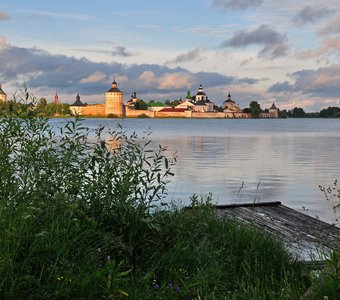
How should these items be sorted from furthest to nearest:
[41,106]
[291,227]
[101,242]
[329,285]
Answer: [291,227] → [41,106] → [101,242] → [329,285]

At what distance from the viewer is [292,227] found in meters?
9.00

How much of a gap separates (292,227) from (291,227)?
0.06 feet

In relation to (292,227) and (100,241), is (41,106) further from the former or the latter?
(292,227)

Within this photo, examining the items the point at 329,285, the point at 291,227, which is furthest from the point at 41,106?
the point at 291,227

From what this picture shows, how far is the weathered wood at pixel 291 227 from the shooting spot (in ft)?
24.2

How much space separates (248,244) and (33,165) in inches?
110

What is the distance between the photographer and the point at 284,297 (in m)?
4.73

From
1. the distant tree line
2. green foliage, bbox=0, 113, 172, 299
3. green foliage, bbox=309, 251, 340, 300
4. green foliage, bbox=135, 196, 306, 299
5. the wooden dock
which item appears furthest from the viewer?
the wooden dock

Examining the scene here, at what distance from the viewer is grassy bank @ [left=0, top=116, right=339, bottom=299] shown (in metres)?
4.49

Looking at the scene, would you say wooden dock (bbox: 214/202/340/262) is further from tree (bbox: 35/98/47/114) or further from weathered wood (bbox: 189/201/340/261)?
tree (bbox: 35/98/47/114)

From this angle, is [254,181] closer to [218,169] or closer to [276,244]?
[218,169]

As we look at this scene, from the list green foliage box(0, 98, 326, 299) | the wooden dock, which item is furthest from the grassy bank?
the wooden dock

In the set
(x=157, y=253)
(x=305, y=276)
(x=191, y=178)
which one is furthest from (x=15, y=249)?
(x=191, y=178)

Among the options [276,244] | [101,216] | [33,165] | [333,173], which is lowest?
[333,173]
